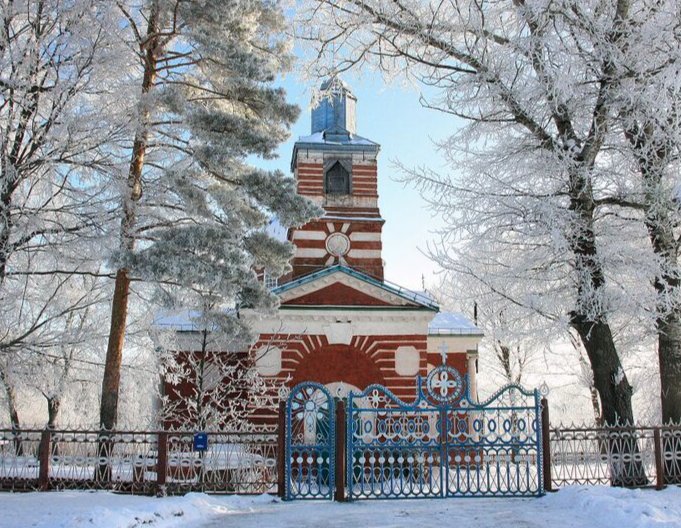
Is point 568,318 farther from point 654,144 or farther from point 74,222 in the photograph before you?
point 74,222

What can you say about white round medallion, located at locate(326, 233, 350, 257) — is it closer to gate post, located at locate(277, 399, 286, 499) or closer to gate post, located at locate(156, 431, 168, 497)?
gate post, located at locate(277, 399, 286, 499)

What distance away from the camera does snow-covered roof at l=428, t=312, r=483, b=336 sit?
24828 millimetres

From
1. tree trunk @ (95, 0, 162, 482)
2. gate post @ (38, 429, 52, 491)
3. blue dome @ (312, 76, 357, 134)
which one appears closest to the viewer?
gate post @ (38, 429, 52, 491)

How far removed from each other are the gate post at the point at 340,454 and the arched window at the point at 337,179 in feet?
54.8

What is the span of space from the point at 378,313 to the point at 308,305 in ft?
7.55

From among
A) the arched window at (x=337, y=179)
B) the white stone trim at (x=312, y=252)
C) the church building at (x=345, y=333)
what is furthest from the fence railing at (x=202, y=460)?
the arched window at (x=337, y=179)

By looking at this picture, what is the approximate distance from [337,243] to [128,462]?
1601cm

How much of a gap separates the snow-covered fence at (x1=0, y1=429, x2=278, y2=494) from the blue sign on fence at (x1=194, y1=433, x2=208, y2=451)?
0.13 metres

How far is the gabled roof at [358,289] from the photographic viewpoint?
22.1m

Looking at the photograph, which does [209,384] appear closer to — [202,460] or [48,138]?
[202,460]

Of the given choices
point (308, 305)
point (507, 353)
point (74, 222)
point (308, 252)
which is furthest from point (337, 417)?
point (507, 353)

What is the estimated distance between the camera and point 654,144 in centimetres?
1113

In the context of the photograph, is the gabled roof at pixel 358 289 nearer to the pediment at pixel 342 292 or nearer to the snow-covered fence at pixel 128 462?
the pediment at pixel 342 292

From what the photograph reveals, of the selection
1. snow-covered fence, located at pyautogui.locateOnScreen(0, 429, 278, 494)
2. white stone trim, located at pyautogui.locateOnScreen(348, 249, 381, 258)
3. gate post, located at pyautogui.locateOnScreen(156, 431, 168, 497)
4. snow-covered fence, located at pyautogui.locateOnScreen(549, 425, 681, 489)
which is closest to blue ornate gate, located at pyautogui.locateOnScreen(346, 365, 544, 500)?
snow-covered fence, located at pyautogui.locateOnScreen(549, 425, 681, 489)
